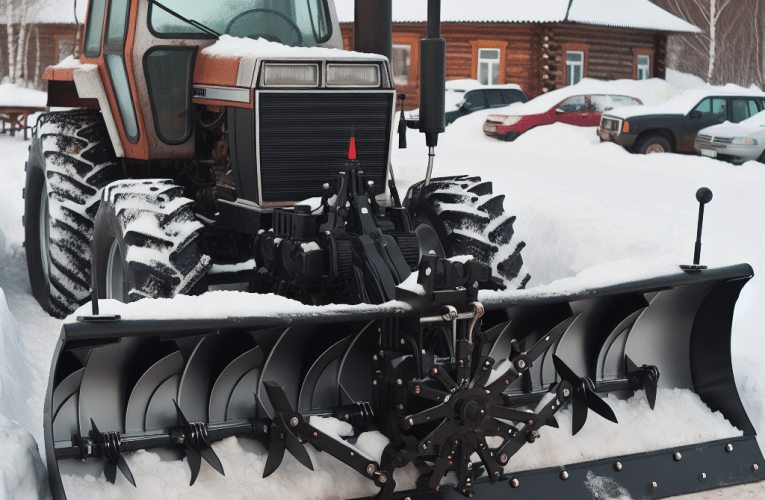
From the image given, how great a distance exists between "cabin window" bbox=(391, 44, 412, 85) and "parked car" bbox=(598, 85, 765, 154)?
1000 centimetres

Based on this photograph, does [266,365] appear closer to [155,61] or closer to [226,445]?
[226,445]

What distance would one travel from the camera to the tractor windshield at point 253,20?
5070mm

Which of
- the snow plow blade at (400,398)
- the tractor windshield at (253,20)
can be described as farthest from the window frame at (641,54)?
the snow plow blade at (400,398)

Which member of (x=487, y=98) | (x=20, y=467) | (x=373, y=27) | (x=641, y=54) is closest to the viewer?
(x=20, y=467)

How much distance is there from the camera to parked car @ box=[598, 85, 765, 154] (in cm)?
1752

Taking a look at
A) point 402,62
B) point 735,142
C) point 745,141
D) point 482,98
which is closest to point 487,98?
point 482,98

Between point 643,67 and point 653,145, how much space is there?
1360cm

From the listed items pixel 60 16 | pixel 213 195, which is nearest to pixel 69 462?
pixel 213 195

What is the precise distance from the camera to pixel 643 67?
30109 millimetres

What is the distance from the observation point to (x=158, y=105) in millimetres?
5148

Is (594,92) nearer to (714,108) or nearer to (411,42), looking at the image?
(714,108)

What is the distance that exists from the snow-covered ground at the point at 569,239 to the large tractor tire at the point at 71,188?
0.39 metres

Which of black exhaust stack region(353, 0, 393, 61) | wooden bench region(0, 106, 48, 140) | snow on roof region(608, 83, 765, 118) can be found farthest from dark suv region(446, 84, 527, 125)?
black exhaust stack region(353, 0, 393, 61)

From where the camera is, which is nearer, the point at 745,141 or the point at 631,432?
the point at 631,432
